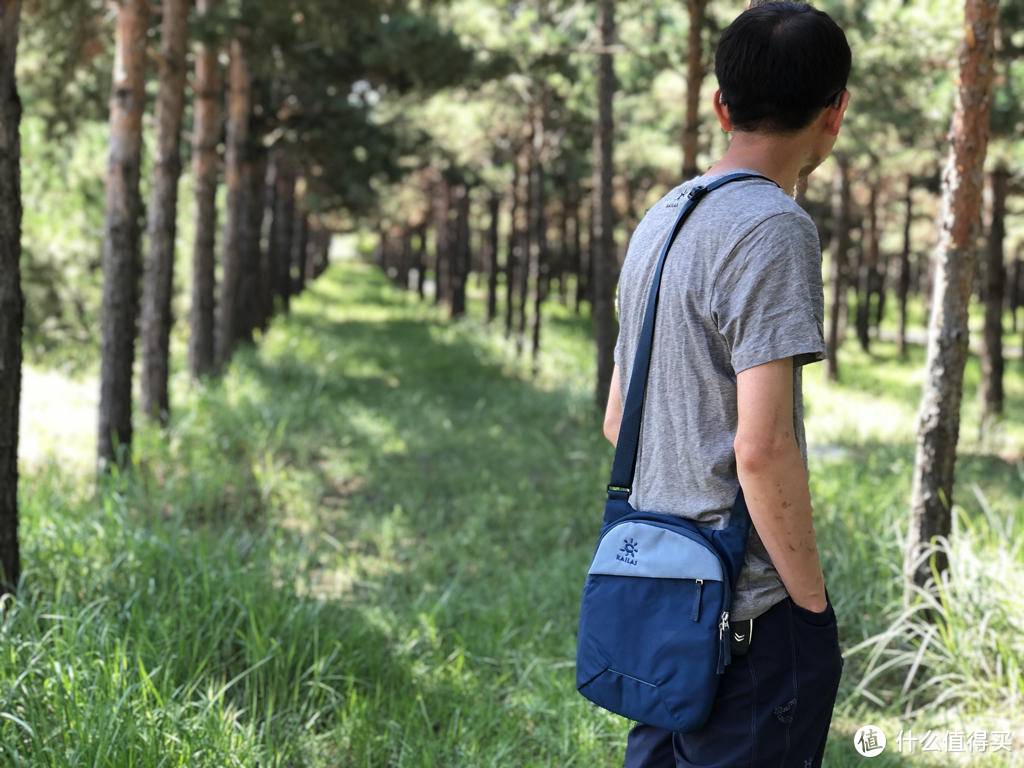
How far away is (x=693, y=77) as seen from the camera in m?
10.2

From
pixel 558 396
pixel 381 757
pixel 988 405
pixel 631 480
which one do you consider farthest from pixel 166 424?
pixel 988 405

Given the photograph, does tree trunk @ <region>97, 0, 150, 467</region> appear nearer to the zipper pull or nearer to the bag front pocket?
the bag front pocket

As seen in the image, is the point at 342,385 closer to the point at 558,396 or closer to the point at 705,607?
the point at 558,396

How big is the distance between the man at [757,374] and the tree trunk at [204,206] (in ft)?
39.0

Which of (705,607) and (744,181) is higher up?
(744,181)

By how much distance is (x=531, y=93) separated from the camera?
19469 millimetres

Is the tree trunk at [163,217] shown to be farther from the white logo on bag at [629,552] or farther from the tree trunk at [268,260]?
the tree trunk at [268,260]

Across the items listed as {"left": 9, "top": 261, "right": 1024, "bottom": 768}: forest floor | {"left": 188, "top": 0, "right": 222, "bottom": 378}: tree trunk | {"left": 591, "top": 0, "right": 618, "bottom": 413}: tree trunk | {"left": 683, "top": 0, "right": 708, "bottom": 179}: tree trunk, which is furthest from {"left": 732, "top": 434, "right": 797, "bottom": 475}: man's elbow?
{"left": 188, "top": 0, "right": 222, "bottom": 378}: tree trunk

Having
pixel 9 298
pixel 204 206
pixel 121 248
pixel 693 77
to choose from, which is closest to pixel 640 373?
pixel 9 298

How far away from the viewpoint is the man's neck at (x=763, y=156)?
1974mm

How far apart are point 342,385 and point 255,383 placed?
1.53 meters

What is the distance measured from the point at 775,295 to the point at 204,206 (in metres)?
12.4

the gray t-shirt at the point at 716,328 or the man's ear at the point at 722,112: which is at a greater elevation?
Answer: the man's ear at the point at 722,112

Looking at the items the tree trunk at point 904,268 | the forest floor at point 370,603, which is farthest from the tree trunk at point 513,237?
the forest floor at point 370,603
